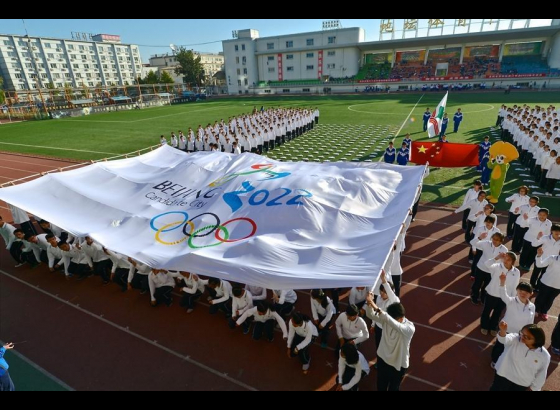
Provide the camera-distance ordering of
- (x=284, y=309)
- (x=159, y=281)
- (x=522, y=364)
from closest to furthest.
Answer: (x=522, y=364) → (x=284, y=309) → (x=159, y=281)

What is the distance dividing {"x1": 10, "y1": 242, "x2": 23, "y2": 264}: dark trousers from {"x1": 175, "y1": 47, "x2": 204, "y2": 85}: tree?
223ft

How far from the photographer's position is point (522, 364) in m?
4.02

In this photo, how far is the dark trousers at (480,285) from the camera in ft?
20.4

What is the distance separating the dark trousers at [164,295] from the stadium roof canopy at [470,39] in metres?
61.2

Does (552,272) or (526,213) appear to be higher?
(526,213)

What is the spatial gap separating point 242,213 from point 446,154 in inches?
316

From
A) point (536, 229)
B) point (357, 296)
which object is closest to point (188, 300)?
point (357, 296)

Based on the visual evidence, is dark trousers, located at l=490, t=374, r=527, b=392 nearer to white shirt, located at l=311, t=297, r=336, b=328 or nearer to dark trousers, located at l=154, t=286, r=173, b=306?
white shirt, located at l=311, t=297, r=336, b=328

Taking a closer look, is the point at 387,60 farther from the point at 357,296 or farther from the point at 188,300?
the point at 188,300

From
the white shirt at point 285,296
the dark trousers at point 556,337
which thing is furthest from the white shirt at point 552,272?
the white shirt at point 285,296

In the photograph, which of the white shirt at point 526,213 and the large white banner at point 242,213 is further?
the white shirt at point 526,213

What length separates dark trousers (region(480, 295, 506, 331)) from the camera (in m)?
5.52

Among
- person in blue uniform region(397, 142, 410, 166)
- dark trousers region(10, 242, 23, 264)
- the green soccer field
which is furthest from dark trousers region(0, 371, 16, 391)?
person in blue uniform region(397, 142, 410, 166)

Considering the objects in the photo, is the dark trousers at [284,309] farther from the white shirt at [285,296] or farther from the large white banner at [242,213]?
the large white banner at [242,213]
